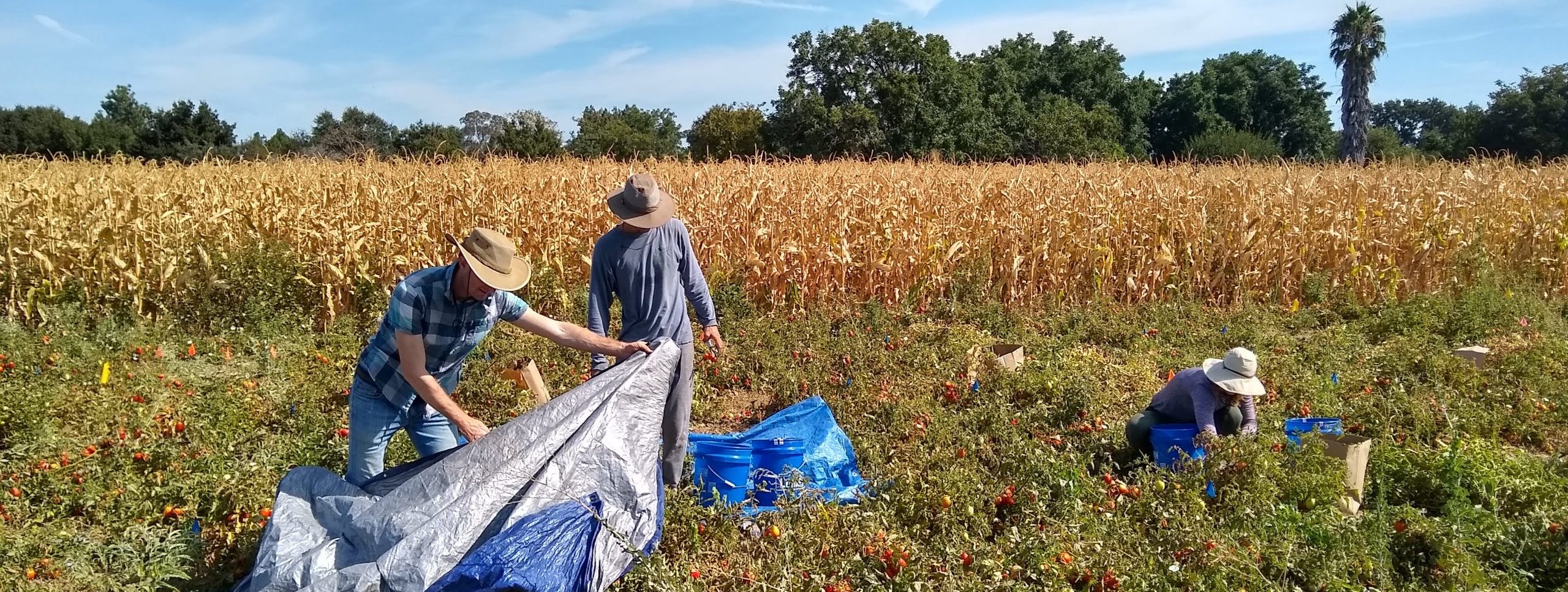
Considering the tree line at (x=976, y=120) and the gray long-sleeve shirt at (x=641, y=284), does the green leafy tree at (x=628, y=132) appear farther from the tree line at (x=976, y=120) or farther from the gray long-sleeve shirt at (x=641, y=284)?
the gray long-sleeve shirt at (x=641, y=284)

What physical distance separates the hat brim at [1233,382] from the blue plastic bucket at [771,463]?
198 centimetres

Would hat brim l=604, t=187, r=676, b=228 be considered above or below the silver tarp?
above

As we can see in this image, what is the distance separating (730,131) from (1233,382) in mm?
31031

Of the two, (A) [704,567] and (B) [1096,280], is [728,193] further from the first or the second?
(A) [704,567]

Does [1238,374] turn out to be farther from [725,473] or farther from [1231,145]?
[1231,145]

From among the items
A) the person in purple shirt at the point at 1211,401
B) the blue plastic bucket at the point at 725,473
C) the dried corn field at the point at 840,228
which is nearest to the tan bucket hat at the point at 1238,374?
the person in purple shirt at the point at 1211,401

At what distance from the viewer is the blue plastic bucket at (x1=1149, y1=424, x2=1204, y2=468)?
414 centimetres

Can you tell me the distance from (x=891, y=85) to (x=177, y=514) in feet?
98.2

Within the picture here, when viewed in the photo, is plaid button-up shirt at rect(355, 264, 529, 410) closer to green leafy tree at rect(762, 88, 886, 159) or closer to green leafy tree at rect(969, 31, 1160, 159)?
green leafy tree at rect(762, 88, 886, 159)

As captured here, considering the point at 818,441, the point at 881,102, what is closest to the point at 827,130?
the point at 881,102

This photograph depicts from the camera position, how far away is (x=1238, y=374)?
13.4 feet

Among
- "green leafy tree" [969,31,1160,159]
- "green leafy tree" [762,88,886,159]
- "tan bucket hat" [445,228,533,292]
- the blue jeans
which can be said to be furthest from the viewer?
"green leafy tree" [969,31,1160,159]

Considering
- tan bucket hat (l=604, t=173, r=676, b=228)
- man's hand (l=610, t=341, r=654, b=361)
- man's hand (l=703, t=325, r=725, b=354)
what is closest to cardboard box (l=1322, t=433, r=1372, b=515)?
man's hand (l=703, t=325, r=725, b=354)

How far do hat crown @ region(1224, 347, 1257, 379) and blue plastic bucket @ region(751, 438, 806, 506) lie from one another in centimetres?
207
